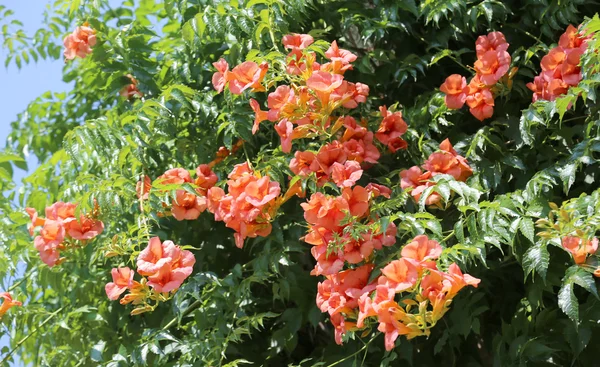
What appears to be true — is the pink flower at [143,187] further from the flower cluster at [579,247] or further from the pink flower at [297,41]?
the flower cluster at [579,247]

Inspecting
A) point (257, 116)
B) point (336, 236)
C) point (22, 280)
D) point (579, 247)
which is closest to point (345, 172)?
Answer: point (336, 236)

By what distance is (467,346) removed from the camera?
2805mm

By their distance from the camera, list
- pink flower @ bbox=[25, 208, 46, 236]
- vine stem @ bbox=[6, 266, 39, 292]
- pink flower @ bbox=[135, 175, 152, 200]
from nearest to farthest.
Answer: pink flower @ bbox=[135, 175, 152, 200] → pink flower @ bbox=[25, 208, 46, 236] → vine stem @ bbox=[6, 266, 39, 292]

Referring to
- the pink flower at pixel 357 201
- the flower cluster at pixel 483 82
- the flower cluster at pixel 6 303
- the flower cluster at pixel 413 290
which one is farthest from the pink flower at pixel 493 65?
the flower cluster at pixel 6 303

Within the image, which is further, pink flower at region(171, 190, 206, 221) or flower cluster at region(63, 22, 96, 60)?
flower cluster at region(63, 22, 96, 60)

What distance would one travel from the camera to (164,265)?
7.97 ft

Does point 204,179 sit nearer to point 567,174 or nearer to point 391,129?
point 391,129

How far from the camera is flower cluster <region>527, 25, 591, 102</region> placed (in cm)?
260

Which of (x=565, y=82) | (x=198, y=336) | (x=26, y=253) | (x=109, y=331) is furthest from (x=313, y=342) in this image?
(x=565, y=82)

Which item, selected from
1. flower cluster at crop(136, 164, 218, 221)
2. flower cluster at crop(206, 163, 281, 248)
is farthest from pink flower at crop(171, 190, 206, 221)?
flower cluster at crop(206, 163, 281, 248)

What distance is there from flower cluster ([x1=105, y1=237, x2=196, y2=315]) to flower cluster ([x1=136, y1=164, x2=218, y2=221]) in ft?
0.71

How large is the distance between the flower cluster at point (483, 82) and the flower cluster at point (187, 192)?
78cm

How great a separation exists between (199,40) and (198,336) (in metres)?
0.96

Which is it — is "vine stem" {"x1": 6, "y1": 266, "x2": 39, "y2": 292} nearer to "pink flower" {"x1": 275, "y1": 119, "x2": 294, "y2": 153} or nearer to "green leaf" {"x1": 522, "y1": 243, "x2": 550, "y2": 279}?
"pink flower" {"x1": 275, "y1": 119, "x2": 294, "y2": 153}
